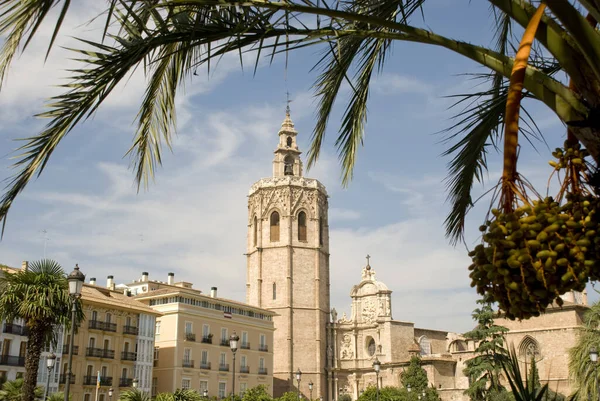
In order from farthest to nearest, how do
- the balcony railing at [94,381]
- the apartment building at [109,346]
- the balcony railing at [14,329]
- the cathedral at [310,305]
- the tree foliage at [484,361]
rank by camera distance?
the cathedral at [310,305] < the apartment building at [109,346] < the balcony railing at [94,381] < the tree foliage at [484,361] < the balcony railing at [14,329]

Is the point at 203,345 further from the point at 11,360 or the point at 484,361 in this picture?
the point at 484,361

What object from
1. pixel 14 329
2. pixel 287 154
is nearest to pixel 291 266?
pixel 287 154

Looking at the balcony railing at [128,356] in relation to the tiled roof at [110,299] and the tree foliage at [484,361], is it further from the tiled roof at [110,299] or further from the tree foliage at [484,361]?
the tree foliage at [484,361]

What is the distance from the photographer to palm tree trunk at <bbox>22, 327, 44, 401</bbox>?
1522 cm

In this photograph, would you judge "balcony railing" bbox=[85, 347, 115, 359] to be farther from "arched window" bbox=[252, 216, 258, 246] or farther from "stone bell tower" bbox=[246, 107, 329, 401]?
"arched window" bbox=[252, 216, 258, 246]

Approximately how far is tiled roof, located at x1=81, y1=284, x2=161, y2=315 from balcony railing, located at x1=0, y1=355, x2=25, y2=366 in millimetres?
5119

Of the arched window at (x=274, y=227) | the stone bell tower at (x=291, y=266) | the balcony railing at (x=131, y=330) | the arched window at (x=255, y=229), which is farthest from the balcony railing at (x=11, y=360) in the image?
the arched window at (x=255, y=229)

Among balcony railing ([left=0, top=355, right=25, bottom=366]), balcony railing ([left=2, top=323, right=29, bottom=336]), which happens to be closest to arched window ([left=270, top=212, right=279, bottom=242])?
balcony railing ([left=2, top=323, right=29, bottom=336])

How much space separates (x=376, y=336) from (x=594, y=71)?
205 ft

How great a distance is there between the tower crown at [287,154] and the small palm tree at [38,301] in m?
52.7

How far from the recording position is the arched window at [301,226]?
68.4m

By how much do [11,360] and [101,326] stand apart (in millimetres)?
6806

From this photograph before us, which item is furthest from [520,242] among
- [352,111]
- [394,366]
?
[394,366]

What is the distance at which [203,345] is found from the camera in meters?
50.7
